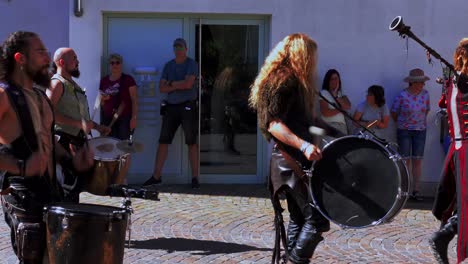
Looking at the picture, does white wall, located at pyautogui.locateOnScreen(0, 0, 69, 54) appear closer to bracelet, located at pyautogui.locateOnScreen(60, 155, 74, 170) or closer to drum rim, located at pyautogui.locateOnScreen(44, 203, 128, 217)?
bracelet, located at pyautogui.locateOnScreen(60, 155, 74, 170)

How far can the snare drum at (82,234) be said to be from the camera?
3709 millimetres

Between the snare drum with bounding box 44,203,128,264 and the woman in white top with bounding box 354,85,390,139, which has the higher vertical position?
the woman in white top with bounding box 354,85,390,139

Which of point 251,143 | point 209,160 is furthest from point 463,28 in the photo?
point 209,160

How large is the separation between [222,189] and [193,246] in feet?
10.1

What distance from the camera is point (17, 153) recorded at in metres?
3.83

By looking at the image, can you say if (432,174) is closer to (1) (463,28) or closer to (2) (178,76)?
(1) (463,28)

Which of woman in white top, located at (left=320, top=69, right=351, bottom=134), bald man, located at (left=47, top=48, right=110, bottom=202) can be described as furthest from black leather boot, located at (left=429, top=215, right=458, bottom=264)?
woman in white top, located at (left=320, top=69, right=351, bottom=134)

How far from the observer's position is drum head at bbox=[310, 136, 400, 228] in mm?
4590

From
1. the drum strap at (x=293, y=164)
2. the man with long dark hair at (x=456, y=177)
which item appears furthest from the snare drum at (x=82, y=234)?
the man with long dark hair at (x=456, y=177)

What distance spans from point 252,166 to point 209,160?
0.61m

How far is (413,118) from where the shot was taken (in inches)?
365

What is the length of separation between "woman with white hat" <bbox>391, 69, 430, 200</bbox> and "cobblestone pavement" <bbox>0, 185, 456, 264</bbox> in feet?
2.11

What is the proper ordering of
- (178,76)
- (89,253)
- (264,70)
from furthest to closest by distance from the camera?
(178,76)
(264,70)
(89,253)

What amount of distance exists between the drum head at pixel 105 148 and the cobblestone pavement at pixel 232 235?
864 mm
